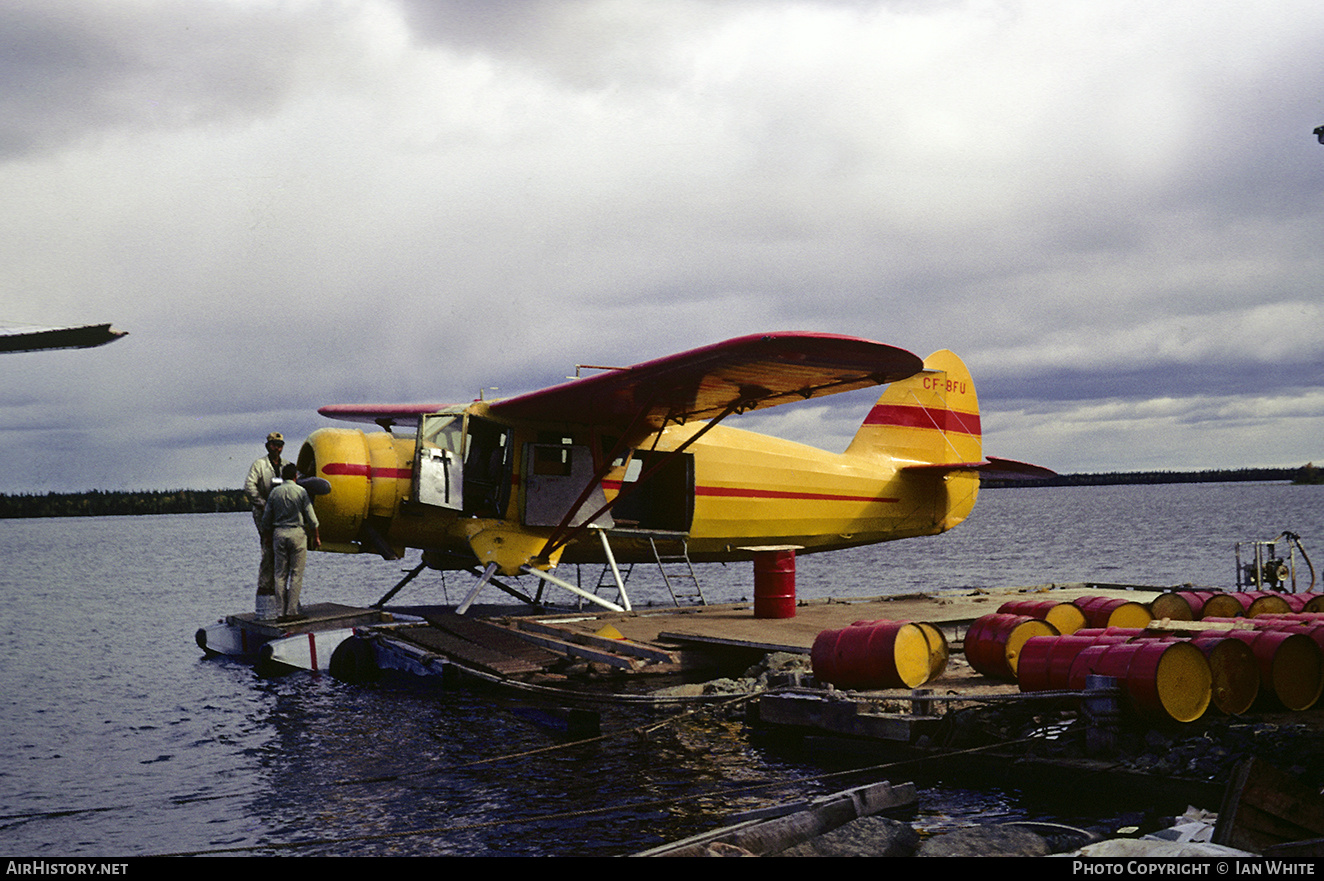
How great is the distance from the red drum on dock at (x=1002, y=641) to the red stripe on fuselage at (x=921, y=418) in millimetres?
9750

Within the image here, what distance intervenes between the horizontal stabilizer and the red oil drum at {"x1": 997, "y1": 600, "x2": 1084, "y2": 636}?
7.47 metres

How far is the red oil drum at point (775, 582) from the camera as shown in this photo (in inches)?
483

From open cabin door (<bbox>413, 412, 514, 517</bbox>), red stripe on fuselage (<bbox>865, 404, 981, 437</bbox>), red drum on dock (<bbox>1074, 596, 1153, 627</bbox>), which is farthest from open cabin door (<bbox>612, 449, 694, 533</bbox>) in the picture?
red drum on dock (<bbox>1074, 596, 1153, 627</bbox>)

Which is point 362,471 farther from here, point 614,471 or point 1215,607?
point 1215,607

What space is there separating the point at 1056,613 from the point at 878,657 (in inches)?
86.6

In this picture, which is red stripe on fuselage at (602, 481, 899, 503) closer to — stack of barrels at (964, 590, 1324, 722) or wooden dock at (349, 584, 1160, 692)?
wooden dock at (349, 584, 1160, 692)

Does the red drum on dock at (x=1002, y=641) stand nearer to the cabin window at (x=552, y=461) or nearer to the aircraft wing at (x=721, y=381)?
the aircraft wing at (x=721, y=381)

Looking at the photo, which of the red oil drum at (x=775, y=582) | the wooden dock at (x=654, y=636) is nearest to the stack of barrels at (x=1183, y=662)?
the wooden dock at (x=654, y=636)

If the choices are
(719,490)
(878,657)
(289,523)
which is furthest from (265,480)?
(878,657)

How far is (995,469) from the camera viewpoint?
1681cm

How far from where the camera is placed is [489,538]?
40.8 ft

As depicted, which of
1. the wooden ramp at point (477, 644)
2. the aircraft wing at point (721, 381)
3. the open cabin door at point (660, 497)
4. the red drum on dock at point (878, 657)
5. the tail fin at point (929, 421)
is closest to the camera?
the red drum on dock at point (878, 657)

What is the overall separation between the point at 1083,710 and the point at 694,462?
854 centimetres
